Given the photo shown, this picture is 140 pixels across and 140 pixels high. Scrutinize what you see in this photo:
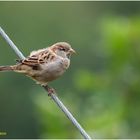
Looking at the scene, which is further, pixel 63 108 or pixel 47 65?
pixel 47 65

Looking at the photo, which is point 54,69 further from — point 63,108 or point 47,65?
point 63,108

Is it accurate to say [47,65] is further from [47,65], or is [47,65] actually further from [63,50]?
[63,50]

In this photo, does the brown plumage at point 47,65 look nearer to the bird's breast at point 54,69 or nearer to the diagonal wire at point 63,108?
the bird's breast at point 54,69

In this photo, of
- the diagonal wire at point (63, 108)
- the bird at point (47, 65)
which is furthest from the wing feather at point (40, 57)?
the diagonal wire at point (63, 108)

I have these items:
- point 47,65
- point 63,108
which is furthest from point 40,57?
point 63,108

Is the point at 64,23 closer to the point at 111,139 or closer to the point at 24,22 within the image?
the point at 24,22

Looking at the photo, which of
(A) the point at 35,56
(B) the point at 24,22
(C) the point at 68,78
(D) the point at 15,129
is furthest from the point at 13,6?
(A) the point at 35,56

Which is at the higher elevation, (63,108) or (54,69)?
(63,108)

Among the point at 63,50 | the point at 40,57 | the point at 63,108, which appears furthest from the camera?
the point at 63,50

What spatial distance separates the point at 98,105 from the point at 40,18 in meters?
7.38

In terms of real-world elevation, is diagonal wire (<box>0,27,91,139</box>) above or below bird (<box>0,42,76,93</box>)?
above

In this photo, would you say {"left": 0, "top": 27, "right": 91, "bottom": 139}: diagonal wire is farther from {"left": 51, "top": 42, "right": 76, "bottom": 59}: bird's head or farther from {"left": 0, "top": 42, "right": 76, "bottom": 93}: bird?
{"left": 51, "top": 42, "right": 76, "bottom": 59}: bird's head

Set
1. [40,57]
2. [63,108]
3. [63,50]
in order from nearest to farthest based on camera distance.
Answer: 1. [63,108]
2. [40,57]
3. [63,50]

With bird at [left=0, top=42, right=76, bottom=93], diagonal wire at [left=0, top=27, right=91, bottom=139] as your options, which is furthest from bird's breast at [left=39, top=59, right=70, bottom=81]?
diagonal wire at [left=0, top=27, right=91, bottom=139]
